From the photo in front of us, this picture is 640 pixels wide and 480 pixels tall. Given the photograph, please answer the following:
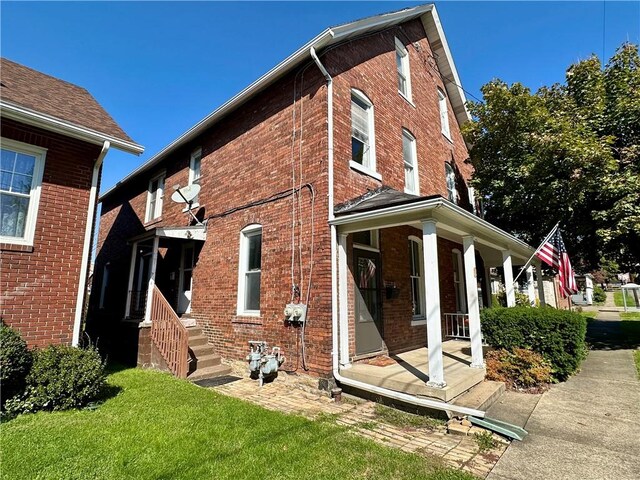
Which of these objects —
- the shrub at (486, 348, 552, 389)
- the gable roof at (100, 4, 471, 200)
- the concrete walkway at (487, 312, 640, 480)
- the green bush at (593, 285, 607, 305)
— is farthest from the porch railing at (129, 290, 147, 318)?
the green bush at (593, 285, 607, 305)

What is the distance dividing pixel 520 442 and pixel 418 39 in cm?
1248

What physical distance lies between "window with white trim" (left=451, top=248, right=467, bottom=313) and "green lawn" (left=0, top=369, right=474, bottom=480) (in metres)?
8.64

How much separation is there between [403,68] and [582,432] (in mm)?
10537

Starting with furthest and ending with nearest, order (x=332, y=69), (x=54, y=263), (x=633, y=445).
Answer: (x=332, y=69), (x=54, y=263), (x=633, y=445)

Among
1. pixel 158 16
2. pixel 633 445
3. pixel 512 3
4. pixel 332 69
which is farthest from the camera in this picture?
pixel 512 3

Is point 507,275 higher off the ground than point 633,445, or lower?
higher

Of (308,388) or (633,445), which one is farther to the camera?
(308,388)

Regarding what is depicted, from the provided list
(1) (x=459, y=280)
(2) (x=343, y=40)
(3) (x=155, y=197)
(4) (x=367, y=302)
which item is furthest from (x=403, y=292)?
(3) (x=155, y=197)

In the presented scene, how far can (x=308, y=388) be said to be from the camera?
6.41 metres

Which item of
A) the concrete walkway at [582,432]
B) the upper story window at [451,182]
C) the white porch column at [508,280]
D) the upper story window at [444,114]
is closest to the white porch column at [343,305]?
the concrete walkway at [582,432]

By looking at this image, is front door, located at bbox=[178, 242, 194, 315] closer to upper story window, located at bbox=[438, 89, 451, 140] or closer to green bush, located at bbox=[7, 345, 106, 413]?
green bush, located at bbox=[7, 345, 106, 413]

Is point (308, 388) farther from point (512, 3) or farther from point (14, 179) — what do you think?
point (512, 3)

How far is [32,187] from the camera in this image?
19.4 ft

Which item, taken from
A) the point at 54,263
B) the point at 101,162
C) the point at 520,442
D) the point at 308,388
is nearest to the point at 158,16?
the point at 101,162
